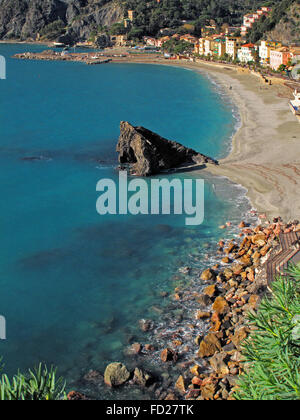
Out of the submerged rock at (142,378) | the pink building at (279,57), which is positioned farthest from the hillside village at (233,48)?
the submerged rock at (142,378)

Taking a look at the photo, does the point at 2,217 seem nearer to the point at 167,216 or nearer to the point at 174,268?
the point at 167,216

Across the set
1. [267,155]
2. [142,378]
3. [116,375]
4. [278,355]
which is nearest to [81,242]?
[116,375]

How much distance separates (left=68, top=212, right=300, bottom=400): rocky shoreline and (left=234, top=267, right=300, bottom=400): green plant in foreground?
83.8 inches

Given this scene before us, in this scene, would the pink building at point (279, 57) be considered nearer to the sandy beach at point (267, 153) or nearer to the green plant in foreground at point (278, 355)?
the sandy beach at point (267, 153)

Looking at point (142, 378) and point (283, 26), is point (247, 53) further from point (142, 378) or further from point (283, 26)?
point (142, 378)

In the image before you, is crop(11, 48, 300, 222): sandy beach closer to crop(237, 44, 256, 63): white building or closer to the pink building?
the pink building

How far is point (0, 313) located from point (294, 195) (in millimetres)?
22950

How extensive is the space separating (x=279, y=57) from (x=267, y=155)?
69.1 meters

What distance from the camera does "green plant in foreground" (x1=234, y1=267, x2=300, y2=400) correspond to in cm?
1076

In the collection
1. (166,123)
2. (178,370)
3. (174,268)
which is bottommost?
(178,370)

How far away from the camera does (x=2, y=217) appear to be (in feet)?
118

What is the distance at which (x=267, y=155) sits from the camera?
151 feet

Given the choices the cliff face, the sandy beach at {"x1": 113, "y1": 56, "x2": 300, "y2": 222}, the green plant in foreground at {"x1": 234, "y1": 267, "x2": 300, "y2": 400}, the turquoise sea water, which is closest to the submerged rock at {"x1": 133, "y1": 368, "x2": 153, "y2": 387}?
the turquoise sea water
